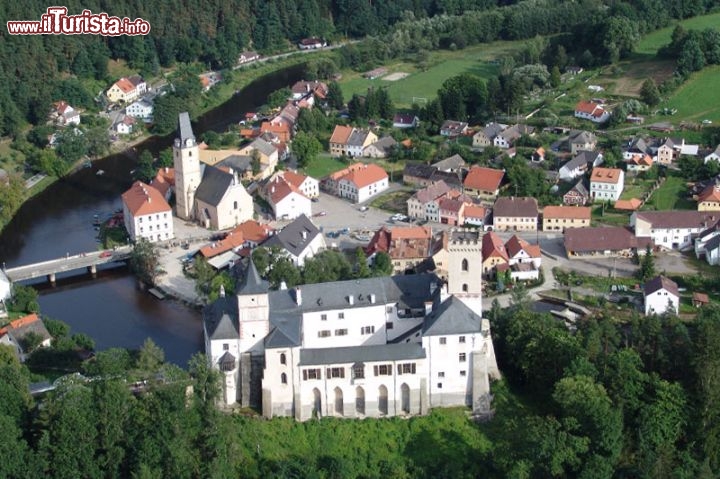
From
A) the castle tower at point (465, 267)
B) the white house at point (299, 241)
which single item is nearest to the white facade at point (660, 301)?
the castle tower at point (465, 267)

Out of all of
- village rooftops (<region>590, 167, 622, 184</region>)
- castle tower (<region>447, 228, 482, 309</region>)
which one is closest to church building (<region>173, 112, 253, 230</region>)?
village rooftops (<region>590, 167, 622, 184</region>)

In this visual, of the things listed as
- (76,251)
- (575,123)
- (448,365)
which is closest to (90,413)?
(448,365)

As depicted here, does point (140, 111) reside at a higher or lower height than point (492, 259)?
higher

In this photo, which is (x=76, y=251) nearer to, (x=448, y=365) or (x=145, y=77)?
(x=448, y=365)

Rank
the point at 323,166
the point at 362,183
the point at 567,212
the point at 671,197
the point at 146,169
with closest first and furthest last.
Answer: the point at 567,212, the point at 671,197, the point at 362,183, the point at 146,169, the point at 323,166

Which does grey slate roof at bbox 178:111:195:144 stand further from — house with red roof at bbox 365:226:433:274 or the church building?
house with red roof at bbox 365:226:433:274

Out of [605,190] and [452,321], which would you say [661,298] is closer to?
[452,321]

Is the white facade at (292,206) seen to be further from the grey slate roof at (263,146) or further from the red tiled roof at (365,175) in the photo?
the grey slate roof at (263,146)

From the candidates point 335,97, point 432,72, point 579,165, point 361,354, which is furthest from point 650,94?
point 361,354
